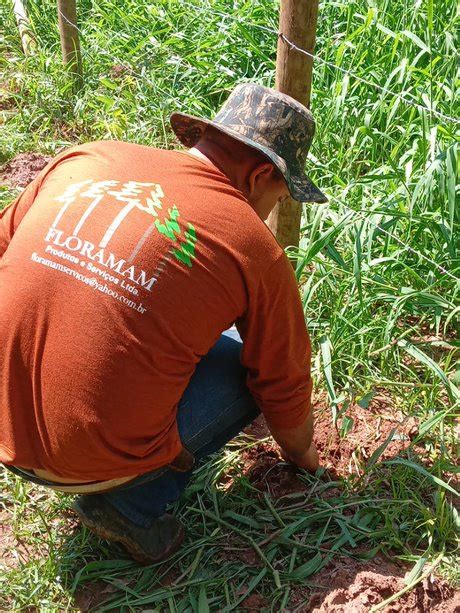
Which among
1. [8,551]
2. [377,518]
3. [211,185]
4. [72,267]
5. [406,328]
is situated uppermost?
[211,185]

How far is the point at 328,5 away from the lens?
3896 mm

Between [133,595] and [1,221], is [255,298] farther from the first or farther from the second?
[133,595]

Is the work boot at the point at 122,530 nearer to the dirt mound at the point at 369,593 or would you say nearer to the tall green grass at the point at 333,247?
the tall green grass at the point at 333,247

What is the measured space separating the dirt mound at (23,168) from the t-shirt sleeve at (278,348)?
2064 millimetres

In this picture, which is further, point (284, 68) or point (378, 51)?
point (378, 51)

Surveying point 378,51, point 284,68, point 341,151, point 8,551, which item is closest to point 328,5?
point 378,51

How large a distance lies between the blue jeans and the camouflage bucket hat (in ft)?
1.75

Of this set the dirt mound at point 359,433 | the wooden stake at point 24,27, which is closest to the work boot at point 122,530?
the dirt mound at point 359,433

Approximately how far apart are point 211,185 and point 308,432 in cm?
76

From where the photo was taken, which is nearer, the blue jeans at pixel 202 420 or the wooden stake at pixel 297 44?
the blue jeans at pixel 202 420

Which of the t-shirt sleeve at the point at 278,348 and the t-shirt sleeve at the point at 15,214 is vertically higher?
the t-shirt sleeve at the point at 15,214

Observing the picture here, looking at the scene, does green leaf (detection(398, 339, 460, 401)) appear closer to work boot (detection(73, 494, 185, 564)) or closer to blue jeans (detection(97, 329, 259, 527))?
blue jeans (detection(97, 329, 259, 527))

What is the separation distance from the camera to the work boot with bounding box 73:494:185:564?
222 cm

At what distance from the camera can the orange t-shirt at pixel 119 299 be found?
73.3 inches
